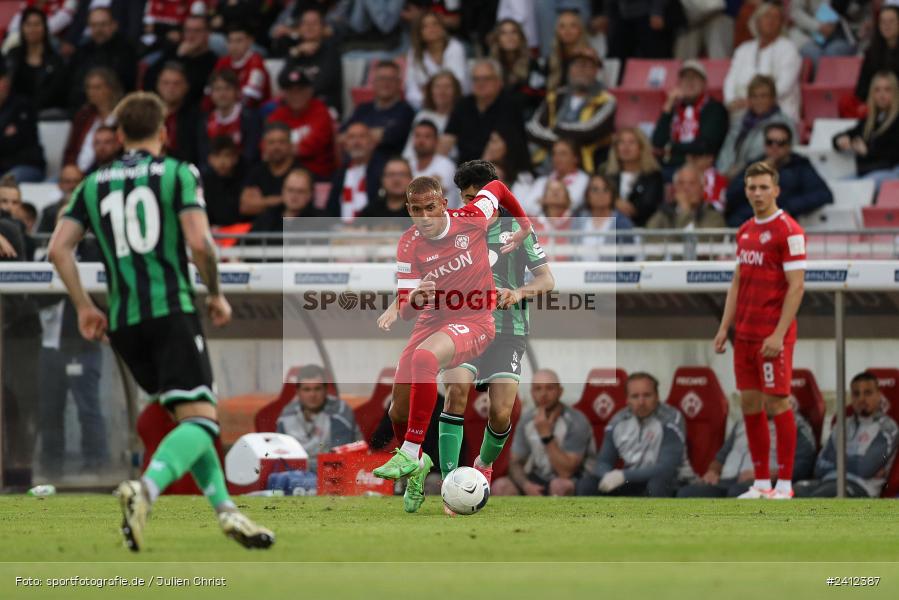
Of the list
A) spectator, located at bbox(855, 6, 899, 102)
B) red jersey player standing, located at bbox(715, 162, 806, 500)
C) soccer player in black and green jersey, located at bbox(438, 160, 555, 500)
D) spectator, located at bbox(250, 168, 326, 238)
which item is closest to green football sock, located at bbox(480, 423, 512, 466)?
soccer player in black and green jersey, located at bbox(438, 160, 555, 500)

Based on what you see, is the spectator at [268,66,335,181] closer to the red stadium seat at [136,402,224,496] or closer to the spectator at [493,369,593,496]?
the red stadium seat at [136,402,224,496]

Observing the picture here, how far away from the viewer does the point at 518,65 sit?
1538 centimetres

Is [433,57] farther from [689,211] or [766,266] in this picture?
[766,266]

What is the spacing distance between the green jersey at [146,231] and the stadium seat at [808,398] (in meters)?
6.45

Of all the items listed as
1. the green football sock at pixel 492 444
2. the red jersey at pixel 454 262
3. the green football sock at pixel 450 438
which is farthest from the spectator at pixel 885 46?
the green football sock at pixel 450 438

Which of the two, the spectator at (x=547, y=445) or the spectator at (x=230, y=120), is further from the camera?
the spectator at (x=230, y=120)

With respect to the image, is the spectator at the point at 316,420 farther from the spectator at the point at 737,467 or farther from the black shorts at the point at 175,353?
the black shorts at the point at 175,353

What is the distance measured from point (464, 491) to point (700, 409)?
12.2ft

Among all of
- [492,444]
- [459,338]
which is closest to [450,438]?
[492,444]

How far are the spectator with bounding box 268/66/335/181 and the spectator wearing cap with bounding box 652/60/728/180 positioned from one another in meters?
3.17

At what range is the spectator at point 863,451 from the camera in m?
11.6

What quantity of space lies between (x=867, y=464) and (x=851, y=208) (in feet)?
9.08

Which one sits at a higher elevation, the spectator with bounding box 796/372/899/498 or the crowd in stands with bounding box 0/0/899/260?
the crowd in stands with bounding box 0/0/899/260

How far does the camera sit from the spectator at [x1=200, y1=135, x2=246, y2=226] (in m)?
14.7
